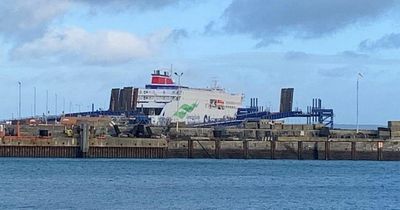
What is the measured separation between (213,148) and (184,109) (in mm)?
24543

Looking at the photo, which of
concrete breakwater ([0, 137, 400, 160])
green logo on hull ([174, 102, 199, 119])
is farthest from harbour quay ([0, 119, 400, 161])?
green logo on hull ([174, 102, 199, 119])

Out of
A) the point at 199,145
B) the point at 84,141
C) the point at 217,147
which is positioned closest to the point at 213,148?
the point at 217,147

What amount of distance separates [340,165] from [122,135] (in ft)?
73.7

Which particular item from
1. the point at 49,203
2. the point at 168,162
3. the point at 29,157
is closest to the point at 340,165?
the point at 168,162

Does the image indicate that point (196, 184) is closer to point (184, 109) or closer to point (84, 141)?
point (84, 141)

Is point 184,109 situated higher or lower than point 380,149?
higher

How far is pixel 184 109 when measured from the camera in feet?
441

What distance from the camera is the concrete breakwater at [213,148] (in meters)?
109

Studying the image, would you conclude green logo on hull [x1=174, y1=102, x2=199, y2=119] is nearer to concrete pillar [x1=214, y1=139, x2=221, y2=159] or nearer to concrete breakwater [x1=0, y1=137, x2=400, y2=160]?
concrete breakwater [x1=0, y1=137, x2=400, y2=160]

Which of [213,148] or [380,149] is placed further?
[380,149]

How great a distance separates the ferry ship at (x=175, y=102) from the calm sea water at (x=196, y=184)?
78.4ft

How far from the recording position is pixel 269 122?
4968 inches

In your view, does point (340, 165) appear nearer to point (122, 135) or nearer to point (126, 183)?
point (122, 135)

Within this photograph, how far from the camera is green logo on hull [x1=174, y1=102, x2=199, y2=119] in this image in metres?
133
